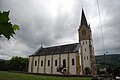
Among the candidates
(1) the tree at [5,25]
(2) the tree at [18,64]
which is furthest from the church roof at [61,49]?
(1) the tree at [5,25]

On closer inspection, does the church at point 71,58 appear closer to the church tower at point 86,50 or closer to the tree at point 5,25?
the church tower at point 86,50

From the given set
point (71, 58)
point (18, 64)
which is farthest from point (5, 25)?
point (18, 64)

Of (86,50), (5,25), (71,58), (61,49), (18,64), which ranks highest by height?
(61,49)

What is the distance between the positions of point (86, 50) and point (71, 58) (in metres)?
6.30

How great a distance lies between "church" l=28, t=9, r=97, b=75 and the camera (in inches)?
1807

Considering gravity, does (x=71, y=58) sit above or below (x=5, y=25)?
above

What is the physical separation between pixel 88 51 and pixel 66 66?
935 cm

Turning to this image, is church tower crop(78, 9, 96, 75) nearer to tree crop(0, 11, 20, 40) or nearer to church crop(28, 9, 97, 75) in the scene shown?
church crop(28, 9, 97, 75)

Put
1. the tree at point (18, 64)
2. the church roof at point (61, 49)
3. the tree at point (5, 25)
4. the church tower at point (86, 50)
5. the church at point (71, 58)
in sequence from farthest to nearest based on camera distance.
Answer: the tree at point (18, 64), the church roof at point (61, 49), the church tower at point (86, 50), the church at point (71, 58), the tree at point (5, 25)

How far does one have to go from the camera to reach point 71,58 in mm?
47125

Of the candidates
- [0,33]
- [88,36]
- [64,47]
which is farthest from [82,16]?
[0,33]

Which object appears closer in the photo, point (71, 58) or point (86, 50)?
point (71, 58)

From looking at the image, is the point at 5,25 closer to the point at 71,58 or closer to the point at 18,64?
the point at 71,58

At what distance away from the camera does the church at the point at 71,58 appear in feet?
151
